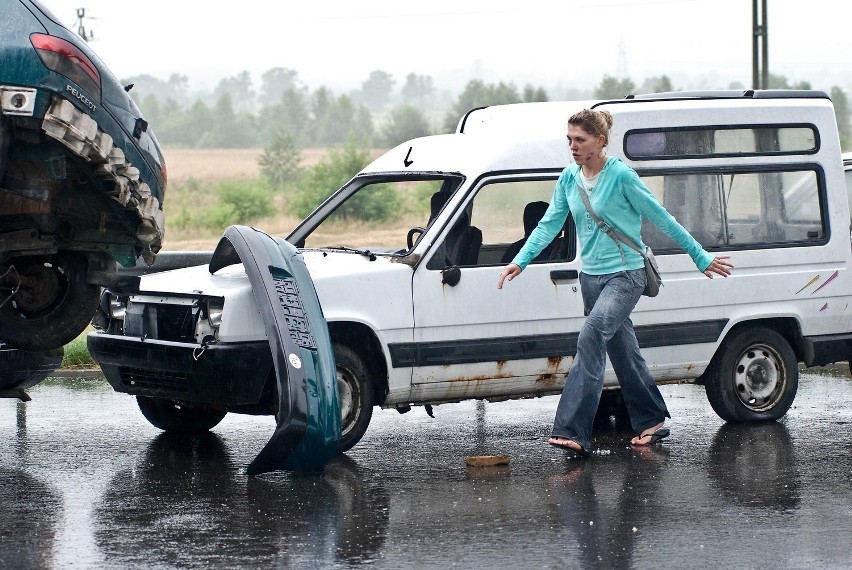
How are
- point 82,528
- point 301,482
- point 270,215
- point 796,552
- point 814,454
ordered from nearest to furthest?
point 796,552 → point 82,528 → point 301,482 → point 814,454 → point 270,215

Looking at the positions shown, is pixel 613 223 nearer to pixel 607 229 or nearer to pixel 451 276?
pixel 607 229

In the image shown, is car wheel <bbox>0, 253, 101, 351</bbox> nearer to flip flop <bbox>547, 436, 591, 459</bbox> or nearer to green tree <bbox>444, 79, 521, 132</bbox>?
flip flop <bbox>547, 436, 591, 459</bbox>

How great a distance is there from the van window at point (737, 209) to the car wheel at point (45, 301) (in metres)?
3.68

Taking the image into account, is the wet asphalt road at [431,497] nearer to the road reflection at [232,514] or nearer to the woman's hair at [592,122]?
the road reflection at [232,514]

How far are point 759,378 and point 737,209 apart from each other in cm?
118

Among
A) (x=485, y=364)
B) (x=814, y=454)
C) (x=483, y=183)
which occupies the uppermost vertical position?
(x=483, y=183)

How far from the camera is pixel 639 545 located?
20.1 feet

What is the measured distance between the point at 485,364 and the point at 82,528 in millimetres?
3053

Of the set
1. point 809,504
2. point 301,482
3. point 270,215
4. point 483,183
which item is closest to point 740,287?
point 483,183

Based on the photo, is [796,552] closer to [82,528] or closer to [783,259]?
[82,528]

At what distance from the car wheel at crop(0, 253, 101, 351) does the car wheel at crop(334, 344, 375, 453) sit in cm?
171

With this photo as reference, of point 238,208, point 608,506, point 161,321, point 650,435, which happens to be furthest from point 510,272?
point 238,208

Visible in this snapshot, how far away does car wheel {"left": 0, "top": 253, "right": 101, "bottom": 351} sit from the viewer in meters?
8.60

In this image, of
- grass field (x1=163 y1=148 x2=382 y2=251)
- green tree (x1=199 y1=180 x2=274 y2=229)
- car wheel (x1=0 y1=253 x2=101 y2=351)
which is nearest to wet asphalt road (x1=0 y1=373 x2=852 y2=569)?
car wheel (x1=0 y1=253 x2=101 y2=351)
